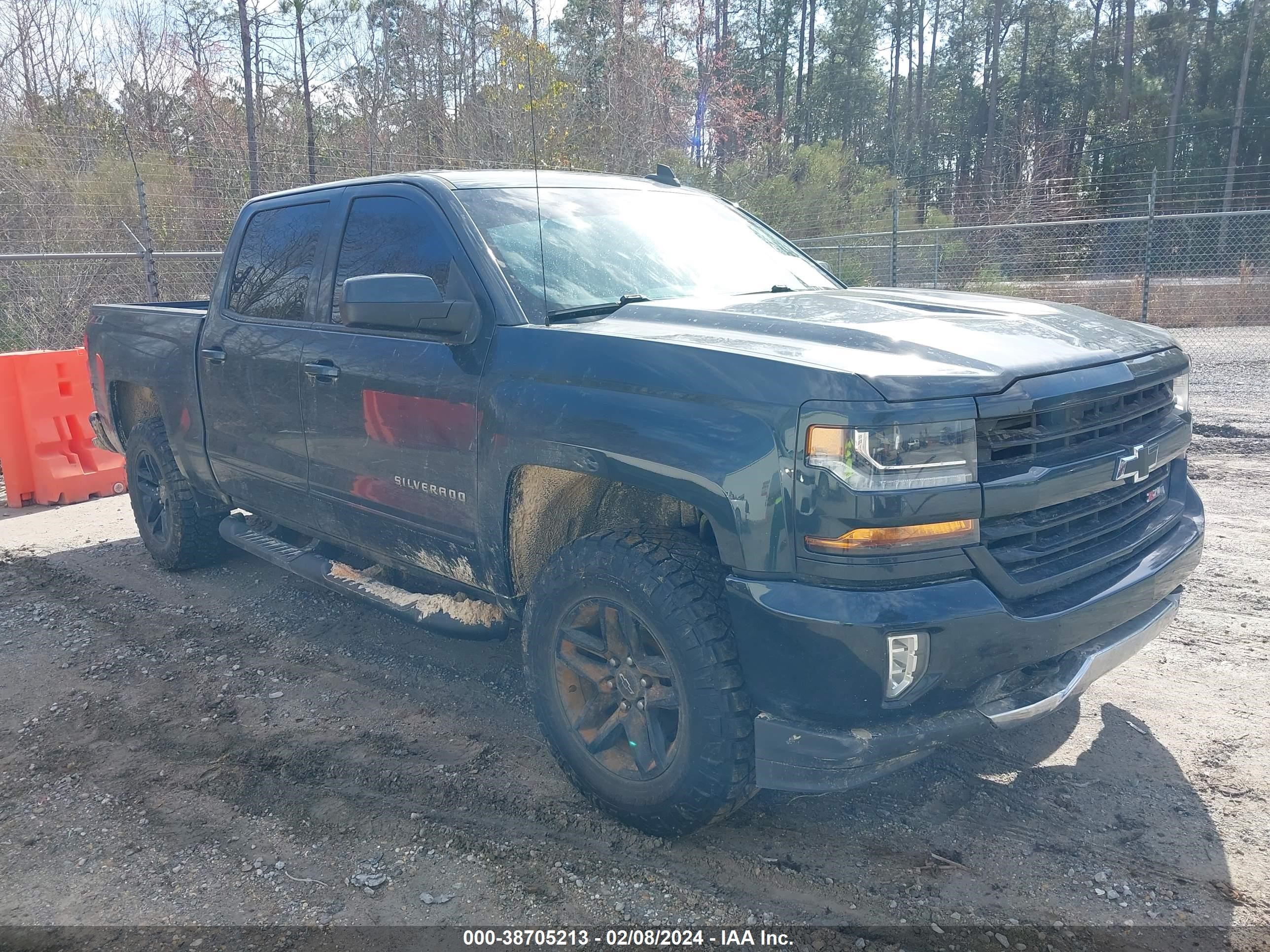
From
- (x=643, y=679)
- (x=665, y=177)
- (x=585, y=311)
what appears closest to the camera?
(x=643, y=679)

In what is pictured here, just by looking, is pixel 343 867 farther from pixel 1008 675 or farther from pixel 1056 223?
pixel 1056 223

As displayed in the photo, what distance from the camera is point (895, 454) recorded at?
240cm

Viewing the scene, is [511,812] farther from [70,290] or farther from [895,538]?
[70,290]

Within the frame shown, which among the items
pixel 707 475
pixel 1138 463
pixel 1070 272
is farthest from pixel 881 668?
pixel 1070 272

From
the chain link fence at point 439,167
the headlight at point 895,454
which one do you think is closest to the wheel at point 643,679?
the headlight at point 895,454

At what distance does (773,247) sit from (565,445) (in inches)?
73.1

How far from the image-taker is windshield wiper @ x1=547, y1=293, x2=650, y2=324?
3.31 meters

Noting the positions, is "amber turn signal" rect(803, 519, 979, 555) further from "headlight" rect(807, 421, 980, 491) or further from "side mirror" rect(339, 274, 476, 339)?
"side mirror" rect(339, 274, 476, 339)

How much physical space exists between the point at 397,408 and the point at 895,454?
1955 mm

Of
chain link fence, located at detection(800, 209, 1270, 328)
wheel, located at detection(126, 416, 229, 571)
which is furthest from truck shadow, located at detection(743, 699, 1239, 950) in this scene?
chain link fence, located at detection(800, 209, 1270, 328)

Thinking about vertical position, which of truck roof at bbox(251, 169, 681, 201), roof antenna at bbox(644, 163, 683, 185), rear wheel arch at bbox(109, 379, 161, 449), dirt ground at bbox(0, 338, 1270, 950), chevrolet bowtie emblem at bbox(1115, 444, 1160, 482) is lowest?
dirt ground at bbox(0, 338, 1270, 950)

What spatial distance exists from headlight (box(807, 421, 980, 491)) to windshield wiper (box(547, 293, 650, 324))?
3.79 feet

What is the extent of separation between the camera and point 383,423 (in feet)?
12.1

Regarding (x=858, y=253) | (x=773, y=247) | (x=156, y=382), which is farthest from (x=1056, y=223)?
(x=156, y=382)
